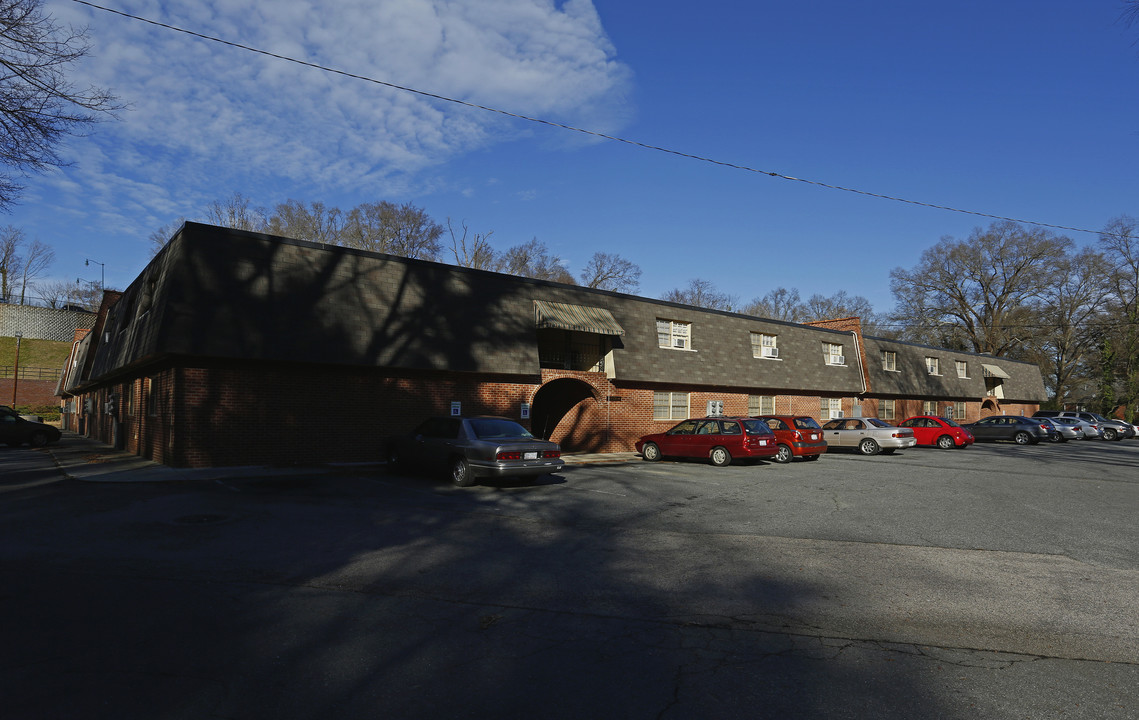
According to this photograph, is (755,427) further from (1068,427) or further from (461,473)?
(1068,427)

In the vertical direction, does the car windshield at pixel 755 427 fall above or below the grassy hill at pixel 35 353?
below

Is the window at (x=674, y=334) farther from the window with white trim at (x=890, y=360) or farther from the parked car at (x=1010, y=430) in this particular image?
the parked car at (x=1010, y=430)

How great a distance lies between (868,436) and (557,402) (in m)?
12.1

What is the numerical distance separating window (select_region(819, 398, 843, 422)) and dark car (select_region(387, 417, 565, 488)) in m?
22.4

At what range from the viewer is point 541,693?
13.8 feet

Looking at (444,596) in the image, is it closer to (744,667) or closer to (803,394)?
(744,667)

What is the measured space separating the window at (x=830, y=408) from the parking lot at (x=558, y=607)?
811 inches

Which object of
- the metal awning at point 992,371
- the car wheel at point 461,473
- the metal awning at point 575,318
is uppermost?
the metal awning at point 575,318

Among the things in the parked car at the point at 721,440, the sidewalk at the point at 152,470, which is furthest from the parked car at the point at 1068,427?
the sidewalk at the point at 152,470

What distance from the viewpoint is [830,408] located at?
33219 millimetres

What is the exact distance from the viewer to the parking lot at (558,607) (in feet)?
13.7

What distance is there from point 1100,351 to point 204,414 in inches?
2796

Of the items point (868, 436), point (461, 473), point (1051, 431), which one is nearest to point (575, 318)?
point (461, 473)

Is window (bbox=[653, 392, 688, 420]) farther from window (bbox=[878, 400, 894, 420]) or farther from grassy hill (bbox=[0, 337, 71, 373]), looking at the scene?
grassy hill (bbox=[0, 337, 71, 373])
